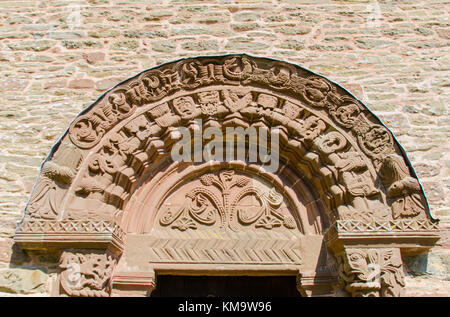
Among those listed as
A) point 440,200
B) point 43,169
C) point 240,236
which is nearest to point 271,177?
point 240,236

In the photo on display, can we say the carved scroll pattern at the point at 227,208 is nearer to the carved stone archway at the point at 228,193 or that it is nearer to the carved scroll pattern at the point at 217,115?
the carved stone archway at the point at 228,193

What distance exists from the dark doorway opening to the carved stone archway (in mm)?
518

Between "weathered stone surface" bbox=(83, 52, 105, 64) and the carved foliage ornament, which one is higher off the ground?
"weathered stone surface" bbox=(83, 52, 105, 64)

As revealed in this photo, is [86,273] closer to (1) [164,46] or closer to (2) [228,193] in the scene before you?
(2) [228,193]

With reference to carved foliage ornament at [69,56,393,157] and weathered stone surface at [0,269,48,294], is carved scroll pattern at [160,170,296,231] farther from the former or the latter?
weathered stone surface at [0,269,48,294]

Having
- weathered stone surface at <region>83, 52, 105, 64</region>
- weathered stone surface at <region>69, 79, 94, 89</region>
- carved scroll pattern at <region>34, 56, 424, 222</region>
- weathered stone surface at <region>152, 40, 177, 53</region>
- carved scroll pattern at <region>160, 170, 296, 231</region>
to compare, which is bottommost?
carved scroll pattern at <region>160, 170, 296, 231</region>

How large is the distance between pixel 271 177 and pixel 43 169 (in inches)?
87.5

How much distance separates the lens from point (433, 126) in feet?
13.2

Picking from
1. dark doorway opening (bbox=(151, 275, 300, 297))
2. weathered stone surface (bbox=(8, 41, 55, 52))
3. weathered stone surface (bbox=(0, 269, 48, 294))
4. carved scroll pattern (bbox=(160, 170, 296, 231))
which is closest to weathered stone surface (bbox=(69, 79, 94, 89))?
weathered stone surface (bbox=(8, 41, 55, 52))

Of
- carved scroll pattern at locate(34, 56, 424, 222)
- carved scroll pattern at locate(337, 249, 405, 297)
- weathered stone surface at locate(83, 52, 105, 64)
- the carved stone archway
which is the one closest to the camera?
carved scroll pattern at locate(337, 249, 405, 297)

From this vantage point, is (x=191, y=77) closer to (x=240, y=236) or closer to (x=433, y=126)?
(x=240, y=236)

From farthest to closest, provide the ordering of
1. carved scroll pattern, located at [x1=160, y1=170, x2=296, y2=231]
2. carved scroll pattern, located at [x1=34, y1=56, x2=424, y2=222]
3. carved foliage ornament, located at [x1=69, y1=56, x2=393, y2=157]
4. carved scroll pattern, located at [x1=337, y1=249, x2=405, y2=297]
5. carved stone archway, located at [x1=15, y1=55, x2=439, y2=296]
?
1. carved scroll pattern, located at [x1=160, y1=170, x2=296, y2=231]
2. carved foliage ornament, located at [x1=69, y1=56, x2=393, y2=157]
3. carved scroll pattern, located at [x1=34, y1=56, x2=424, y2=222]
4. carved stone archway, located at [x1=15, y1=55, x2=439, y2=296]
5. carved scroll pattern, located at [x1=337, y1=249, x2=405, y2=297]

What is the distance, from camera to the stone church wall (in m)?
3.96
